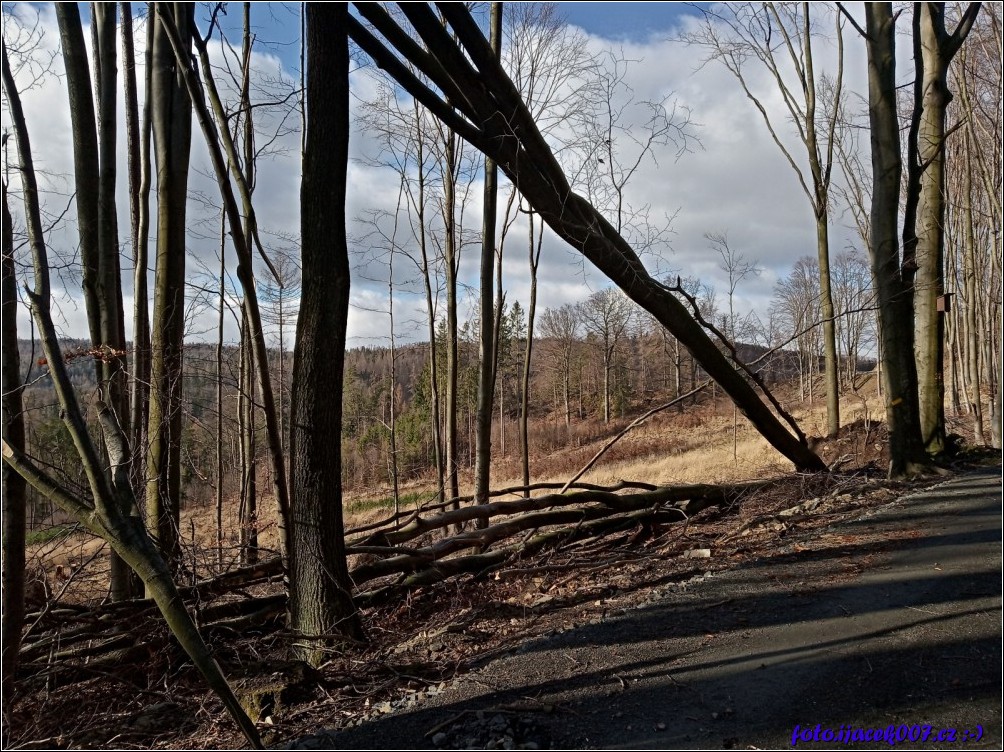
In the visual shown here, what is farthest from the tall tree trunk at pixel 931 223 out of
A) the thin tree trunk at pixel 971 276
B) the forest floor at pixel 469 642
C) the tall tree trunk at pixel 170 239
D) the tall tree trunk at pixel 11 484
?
the tall tree trunk at pixel 11 484

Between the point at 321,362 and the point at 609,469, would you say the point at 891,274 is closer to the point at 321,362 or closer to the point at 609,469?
the point at 321,362

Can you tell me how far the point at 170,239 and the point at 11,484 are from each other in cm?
367

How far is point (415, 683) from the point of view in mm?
3824

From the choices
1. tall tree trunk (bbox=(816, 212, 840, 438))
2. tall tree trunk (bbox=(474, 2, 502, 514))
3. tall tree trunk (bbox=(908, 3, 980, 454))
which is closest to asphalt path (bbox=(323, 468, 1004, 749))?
tall tree trunk (bbox=(474, 2, 502, 514))

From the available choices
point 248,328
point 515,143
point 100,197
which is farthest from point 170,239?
point 515,143

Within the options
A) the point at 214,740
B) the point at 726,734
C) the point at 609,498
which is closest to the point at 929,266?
the point at 609,498

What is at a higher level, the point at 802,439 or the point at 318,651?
the point at 802,439

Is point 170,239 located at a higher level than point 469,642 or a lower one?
higher

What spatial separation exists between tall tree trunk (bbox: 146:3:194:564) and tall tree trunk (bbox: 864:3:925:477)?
8.91 metres

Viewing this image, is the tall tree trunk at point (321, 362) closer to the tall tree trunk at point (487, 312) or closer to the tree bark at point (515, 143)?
the tree bark at point (515, 143)

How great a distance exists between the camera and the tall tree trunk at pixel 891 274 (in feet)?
29.0

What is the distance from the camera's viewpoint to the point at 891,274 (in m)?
8.86

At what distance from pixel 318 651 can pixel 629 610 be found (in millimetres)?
2207

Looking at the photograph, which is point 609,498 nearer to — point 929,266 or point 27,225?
point 27,225
